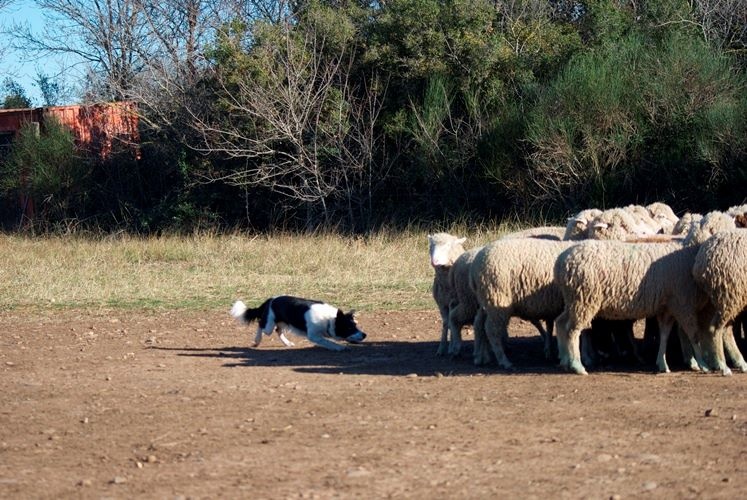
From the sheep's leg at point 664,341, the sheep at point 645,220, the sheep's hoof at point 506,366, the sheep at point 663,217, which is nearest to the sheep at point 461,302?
the sheep's hoof at point 506,366

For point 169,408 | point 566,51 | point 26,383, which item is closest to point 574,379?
point 169,408

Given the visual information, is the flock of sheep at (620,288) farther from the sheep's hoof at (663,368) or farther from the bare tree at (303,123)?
the bare tree at (303,123)

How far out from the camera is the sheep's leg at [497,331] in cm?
916

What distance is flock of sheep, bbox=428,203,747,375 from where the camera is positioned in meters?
8.24

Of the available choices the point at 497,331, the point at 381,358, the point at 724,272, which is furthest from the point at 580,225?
the point at 724,272

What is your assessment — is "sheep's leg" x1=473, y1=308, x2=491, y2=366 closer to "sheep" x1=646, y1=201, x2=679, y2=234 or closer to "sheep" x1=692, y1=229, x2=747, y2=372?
"sheep" x1=692, y1=229, x2=747, y2=372

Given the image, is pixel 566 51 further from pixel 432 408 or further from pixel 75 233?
pixel 432 408

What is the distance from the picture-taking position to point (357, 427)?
7.00 metres

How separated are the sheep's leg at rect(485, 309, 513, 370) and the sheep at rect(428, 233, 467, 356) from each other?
3.28ft

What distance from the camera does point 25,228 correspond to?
88.8 feet

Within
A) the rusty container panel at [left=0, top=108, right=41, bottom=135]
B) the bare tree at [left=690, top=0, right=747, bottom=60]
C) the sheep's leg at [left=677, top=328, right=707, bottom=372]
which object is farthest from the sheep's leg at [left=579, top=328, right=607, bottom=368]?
the rusty container panel at [left=0, top=108, right=41, bottom=135]

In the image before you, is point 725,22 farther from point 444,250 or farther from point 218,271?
point 444,250

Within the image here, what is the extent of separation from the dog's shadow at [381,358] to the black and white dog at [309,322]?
5.2 inches

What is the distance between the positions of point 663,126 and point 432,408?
47.4 ft
